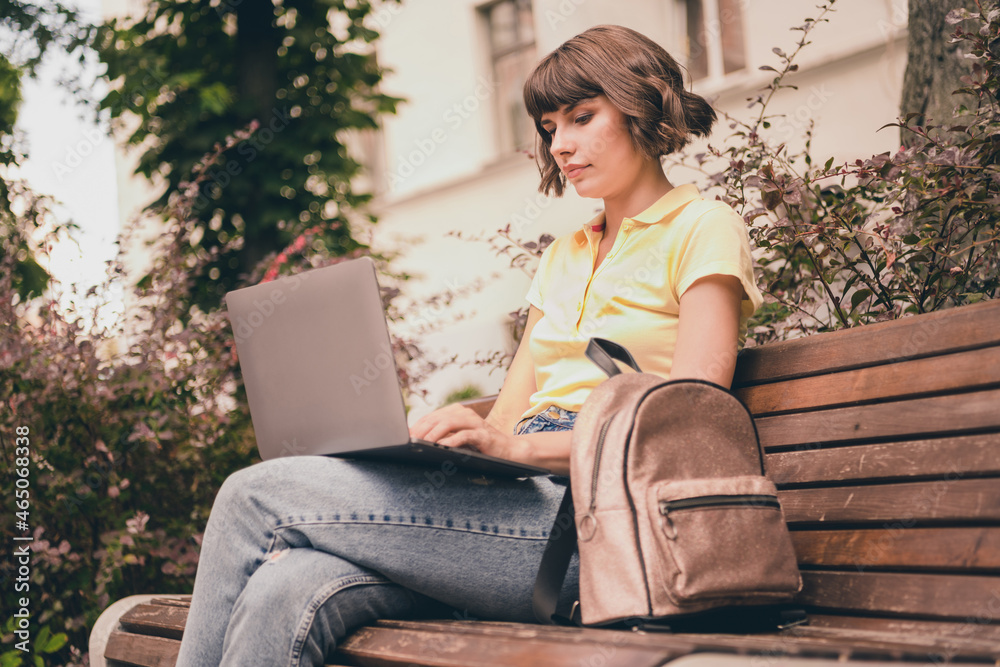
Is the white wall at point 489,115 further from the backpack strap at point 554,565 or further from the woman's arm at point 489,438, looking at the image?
the backpack strap at point 554,565

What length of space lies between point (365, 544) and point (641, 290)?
0.76 meters

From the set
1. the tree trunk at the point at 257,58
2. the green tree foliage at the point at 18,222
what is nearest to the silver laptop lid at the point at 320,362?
the green tree foliage at the point at 18,222

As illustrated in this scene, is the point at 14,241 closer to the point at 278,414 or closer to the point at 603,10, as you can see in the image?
the point at 278,414

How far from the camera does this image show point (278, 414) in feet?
5.73

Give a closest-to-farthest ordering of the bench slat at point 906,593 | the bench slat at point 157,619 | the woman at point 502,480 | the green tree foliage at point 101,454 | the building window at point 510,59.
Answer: the bench slat at point 906,593, the woman at point 502,480, the bench slat at point 157,619, the green tree foliage at point 101,454, the building window at point 510,59

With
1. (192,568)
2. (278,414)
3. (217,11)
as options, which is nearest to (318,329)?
(278,414)

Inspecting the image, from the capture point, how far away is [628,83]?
A: 1965 mm

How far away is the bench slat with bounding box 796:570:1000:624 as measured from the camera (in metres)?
1.38

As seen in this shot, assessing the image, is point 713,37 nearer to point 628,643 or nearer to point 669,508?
point 669,508

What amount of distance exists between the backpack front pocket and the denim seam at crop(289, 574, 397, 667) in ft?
1.85

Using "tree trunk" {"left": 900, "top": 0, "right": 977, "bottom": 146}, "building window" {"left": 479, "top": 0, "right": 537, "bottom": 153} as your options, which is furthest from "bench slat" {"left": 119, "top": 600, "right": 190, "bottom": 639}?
"building window" {"left": 479, "top": 0, "right": 537, "bottom": 153}

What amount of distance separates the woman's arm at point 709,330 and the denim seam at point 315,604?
679 mm

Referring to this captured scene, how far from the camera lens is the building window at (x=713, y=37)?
26.4ft

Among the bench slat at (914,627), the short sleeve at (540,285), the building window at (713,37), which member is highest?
the building window at (713,37)
